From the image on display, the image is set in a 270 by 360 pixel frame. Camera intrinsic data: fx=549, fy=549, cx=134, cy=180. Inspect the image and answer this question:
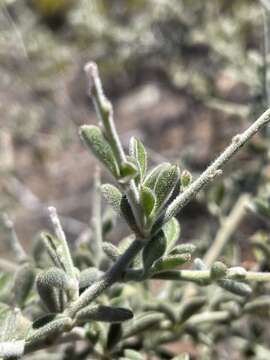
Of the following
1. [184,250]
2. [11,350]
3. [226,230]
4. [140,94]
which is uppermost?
[140,94]

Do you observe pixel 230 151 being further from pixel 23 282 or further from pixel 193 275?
pixel 23 282

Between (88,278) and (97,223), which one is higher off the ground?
(97,223)

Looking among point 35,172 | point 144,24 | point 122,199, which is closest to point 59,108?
point 144,24

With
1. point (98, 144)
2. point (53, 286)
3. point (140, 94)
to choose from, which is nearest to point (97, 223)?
point (53, 286)

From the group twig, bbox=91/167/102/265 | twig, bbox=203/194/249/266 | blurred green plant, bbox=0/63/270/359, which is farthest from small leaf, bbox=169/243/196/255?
twig, bbox=203/194/249/266

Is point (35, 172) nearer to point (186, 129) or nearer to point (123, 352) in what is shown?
point (186, 129)

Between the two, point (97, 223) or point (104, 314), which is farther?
point (97, 223)
